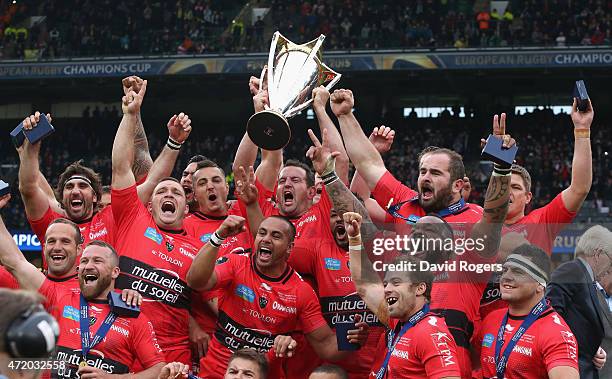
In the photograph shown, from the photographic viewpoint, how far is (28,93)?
85.6ft

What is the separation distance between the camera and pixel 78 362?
505cm

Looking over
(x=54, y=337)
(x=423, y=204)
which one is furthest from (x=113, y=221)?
(x=54, y=337)

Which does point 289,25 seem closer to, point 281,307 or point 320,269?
point 320,269

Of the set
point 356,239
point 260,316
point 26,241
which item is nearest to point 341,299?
point 260,316

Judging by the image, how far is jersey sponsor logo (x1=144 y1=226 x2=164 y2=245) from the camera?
5.82m

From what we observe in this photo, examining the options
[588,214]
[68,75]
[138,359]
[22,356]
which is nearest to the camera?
[22,356]

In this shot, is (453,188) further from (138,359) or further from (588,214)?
(588,214)

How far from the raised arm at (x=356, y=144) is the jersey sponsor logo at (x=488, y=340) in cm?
118

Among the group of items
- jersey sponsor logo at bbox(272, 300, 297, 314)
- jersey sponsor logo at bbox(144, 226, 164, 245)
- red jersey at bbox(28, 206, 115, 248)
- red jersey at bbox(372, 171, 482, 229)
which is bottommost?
jersey sponsor logo at bbox(272, 300, 297, 314)

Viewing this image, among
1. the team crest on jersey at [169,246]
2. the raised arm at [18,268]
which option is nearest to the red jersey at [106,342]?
the raised arm at [18,268]

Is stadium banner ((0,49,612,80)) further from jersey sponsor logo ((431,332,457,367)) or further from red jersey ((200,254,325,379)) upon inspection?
jersey sponsor logo ((431,332,457,367))

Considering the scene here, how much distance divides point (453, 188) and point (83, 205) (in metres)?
2.50

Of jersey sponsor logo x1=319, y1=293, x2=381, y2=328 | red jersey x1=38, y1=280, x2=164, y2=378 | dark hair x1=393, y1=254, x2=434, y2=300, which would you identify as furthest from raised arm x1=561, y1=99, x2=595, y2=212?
red jersey x1=38, y1=280, x2=164, y2=378

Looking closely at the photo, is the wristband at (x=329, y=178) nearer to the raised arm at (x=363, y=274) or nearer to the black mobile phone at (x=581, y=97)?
the raised arm at (x=363, y=274)
